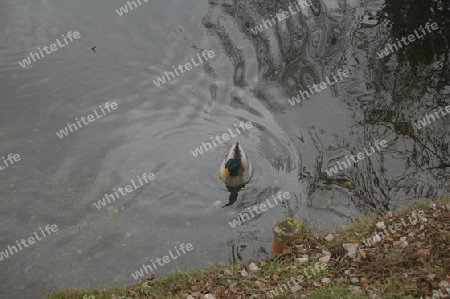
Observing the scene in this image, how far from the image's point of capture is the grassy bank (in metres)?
7.19

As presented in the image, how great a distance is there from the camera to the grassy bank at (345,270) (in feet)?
23.6

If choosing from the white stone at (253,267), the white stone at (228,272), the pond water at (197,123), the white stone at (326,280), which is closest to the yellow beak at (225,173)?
the pond water at (197,123)

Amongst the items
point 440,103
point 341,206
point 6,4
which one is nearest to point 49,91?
point 6,4

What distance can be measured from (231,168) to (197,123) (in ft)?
7.16

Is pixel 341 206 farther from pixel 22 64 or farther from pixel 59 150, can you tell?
pixel 22 64

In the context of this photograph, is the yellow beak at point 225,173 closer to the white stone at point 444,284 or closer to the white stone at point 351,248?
the white stone at point 351,248

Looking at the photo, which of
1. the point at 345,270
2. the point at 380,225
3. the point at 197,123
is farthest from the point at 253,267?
the point at 197,123

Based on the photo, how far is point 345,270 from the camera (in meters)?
7.84

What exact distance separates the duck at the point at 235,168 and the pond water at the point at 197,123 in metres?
0.25

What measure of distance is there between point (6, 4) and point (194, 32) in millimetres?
6370

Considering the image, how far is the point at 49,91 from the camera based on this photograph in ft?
45.6

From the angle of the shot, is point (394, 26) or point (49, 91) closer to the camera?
point (49, 91)

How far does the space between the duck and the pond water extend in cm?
Answer: 25

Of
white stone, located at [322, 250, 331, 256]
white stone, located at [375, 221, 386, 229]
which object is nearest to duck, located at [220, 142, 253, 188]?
white stone, located at [322, 250, 331, 256]
